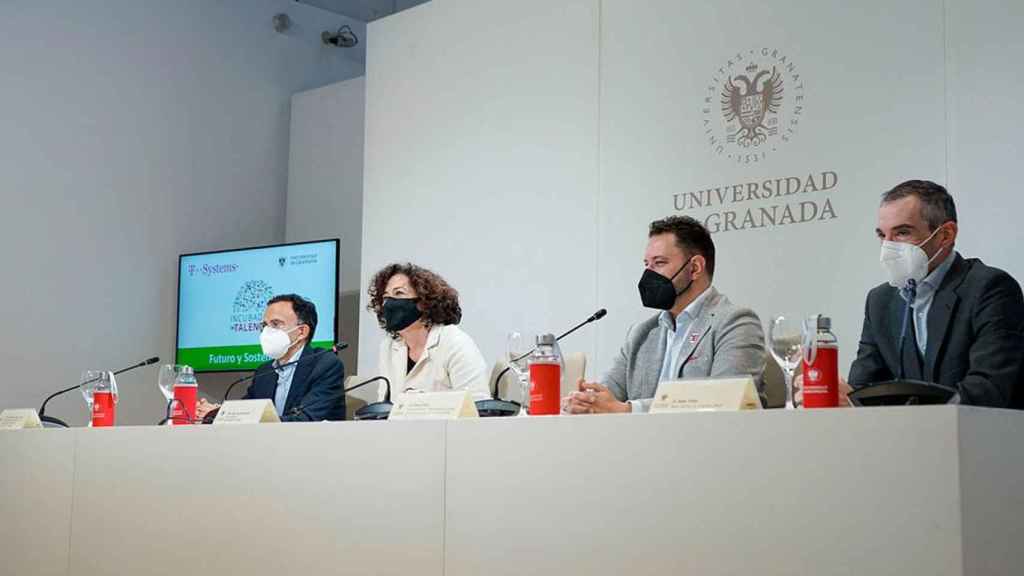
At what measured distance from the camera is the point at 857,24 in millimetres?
3943

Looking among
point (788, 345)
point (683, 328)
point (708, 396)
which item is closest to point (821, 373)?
point (708, 396)

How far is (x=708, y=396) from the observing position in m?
1.93

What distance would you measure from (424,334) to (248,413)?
135 cm

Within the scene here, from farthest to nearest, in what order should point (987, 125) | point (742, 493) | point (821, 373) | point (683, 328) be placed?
point (987, 125) < point (683, 328) < point (821, 373) < point (742, 493)

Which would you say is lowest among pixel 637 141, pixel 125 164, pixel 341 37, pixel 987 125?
pixel 987 125

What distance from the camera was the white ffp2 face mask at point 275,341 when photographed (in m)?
3.90

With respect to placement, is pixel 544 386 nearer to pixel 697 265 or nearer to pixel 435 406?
pixel 435 406

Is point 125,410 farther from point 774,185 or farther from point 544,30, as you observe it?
point 774,185

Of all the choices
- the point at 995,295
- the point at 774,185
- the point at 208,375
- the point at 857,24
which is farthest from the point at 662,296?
the point at 208,375

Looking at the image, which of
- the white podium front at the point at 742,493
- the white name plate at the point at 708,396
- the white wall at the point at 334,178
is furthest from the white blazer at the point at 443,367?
the white wall at the point at 334,178

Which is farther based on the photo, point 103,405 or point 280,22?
point 280,22

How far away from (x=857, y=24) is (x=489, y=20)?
5.93ft

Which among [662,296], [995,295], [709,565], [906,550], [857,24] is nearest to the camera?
[906,550]

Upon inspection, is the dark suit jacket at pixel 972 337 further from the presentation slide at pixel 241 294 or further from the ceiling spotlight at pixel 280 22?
the ceiling spotlight at pixel 280 22
